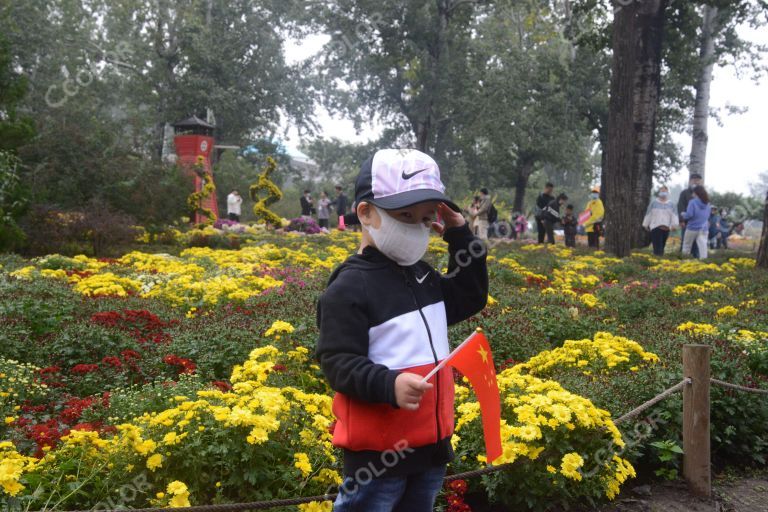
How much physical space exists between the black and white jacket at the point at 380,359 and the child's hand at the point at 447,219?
239 millimetres

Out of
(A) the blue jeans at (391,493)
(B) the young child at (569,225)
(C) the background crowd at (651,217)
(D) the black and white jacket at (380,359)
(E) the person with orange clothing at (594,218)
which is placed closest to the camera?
(D) the black and white jacket at (380,359)

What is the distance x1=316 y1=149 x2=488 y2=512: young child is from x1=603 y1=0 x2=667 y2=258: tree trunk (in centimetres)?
1377

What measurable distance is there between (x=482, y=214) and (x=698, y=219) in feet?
17.0

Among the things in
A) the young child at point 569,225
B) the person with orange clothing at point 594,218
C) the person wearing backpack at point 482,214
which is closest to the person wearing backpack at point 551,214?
the young child at point 569,225

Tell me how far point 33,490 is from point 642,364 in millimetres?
3856

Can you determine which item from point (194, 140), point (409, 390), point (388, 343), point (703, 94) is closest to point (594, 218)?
point (703, 94)

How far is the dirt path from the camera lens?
4086 millimetres

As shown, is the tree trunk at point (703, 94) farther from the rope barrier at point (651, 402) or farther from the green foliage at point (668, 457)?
the rope barrier at point (651, 402)

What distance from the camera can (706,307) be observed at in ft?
25.4

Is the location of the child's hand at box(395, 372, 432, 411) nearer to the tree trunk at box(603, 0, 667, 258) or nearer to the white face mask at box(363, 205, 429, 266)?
the white face mask at box(363, 205, 429, 266)

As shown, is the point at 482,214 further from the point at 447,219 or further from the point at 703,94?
the point at 447,219

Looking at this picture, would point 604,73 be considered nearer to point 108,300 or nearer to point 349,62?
Answer: point 349,62

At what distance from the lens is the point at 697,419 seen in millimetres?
4219

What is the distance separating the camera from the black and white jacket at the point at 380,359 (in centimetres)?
221
